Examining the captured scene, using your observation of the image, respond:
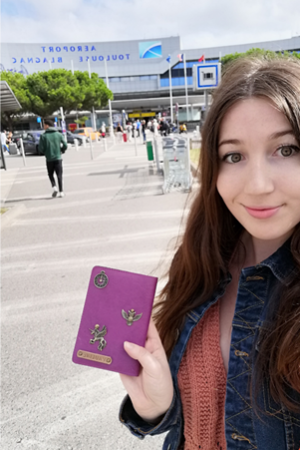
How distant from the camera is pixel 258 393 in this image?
1.03 metres

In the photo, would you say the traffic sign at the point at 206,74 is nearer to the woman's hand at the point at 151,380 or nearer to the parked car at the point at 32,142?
the woman's hand at the point at 151,380

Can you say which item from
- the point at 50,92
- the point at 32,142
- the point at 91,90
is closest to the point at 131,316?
the point at 32,142

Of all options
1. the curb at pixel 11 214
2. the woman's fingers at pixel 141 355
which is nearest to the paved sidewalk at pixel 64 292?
the curb at pixel 11 214

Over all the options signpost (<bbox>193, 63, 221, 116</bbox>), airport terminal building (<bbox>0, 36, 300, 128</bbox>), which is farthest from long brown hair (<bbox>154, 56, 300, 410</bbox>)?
airport terminal building (<bbox>0, 36, 300, 128</bbox>)

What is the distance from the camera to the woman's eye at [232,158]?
112 centimetres

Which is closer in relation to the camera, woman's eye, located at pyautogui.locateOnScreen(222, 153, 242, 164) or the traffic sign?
woman's eye, located at pyautogui.locateOnScreen(222, 153, 242, 164)

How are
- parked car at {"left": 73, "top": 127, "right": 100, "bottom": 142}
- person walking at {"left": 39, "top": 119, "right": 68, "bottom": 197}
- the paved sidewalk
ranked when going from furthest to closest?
parked car at {"left": 73, "top": 127, "right": 100, "bottom": 142} → person walking at {"left": 39, "top": 119, "right": 68, "bottom": 197} → the paved sidewalk

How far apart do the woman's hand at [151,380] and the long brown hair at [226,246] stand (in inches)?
8.7

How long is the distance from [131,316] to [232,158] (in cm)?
57

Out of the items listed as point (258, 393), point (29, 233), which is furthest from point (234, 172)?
point (29, 233)

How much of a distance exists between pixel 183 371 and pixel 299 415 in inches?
15.1

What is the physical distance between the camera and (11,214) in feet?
25.7

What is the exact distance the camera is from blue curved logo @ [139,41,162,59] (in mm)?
75625

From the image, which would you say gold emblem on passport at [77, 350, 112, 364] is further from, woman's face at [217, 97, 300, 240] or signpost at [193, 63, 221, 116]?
signpost at [193, 63, 221, 116]
